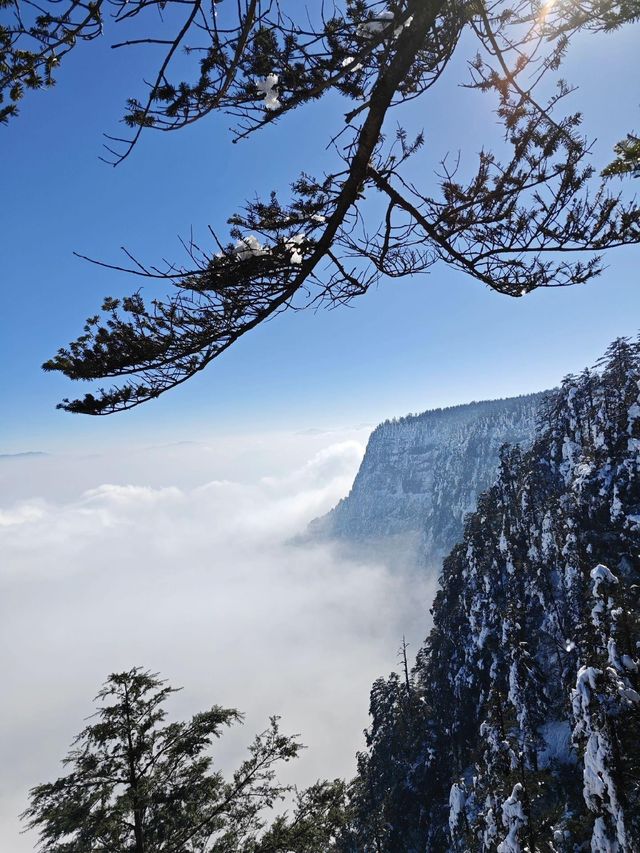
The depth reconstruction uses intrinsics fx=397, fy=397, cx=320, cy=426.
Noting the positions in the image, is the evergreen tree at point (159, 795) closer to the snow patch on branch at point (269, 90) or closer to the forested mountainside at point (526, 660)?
the forested mountainside at point (526, 660)

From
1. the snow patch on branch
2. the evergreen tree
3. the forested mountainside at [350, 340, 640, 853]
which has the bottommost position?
the forested mountainside at [350, 340, 640, 853]

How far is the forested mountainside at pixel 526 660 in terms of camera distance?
48.0ft

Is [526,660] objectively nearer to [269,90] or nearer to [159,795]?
[159,795]

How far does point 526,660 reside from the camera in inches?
1116

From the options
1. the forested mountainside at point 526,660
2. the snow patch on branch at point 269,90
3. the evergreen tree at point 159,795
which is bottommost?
the forested mountainside at point 526,660

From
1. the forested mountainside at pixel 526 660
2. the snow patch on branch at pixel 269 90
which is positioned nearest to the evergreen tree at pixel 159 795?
the forested mountainside at pixel 526 660

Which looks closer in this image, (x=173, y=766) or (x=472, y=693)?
(x=173, y=766)

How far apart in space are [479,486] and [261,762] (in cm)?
17792

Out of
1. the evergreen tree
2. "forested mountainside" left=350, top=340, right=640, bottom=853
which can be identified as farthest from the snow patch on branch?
"forested mountainside" left=350, top=340, right=640, bottom=853

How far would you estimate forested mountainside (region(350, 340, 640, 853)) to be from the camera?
1463 cm

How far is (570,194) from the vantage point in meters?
3.00

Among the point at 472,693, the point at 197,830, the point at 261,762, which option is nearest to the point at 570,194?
the point at 261,762

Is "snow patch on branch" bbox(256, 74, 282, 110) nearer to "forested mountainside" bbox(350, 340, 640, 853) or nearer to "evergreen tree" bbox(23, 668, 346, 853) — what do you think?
"evergreen tree" bbox(23, 668, 346, 853)

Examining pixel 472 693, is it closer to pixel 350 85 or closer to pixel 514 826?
pixel 514 826
